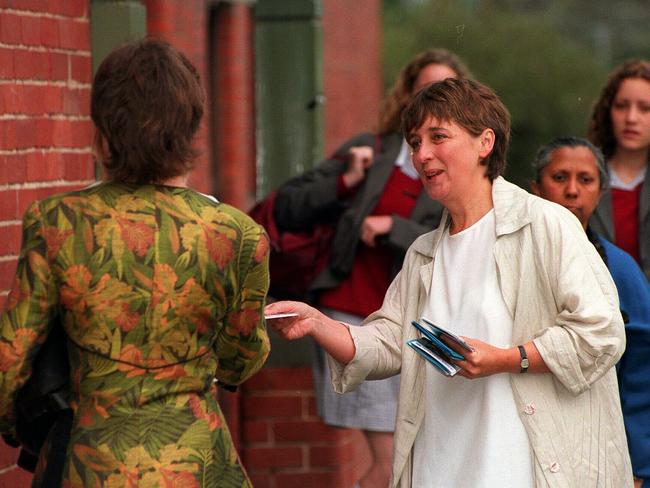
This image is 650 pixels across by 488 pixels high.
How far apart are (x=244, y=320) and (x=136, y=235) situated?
35 cm

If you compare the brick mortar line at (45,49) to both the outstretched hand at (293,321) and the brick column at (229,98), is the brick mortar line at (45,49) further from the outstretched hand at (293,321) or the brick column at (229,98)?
the brick column at (229,98)

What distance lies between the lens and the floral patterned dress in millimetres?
3066

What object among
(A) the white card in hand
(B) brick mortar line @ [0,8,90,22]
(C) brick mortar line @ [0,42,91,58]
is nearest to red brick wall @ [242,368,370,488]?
(C) brick mortar line @ [0,42,91,58]

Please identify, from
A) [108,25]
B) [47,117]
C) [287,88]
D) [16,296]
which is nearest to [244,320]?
[16,296]

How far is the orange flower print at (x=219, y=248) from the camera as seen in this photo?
10.3 feet

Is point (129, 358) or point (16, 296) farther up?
point (16, 296)

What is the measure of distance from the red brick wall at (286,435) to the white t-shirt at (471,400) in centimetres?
261

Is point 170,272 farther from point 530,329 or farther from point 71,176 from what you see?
point 71,176

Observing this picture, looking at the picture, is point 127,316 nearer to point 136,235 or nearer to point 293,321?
point 136,235

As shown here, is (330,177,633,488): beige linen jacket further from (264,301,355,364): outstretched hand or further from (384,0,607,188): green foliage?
(384,0,607,188): green foliage

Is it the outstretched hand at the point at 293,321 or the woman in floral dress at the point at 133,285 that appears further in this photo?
the outstretched hand at the point at 293,321

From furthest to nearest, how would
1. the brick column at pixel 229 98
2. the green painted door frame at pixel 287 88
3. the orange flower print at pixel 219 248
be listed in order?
the brick column at pixel 229 98
the green painted door frame at pixel 287 88
the orange flower print at pixel 219 248

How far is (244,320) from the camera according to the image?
3270 millimetres

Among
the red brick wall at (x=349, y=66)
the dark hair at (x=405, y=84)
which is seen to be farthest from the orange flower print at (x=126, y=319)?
the red brick wall at (x=349, y=66)
